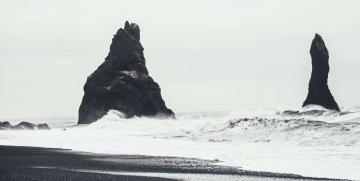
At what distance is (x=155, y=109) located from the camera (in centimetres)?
9294

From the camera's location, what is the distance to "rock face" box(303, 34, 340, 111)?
85500mm

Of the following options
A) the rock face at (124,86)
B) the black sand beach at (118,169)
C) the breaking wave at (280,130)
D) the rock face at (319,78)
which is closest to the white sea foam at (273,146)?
the breaking wave at (280,130)

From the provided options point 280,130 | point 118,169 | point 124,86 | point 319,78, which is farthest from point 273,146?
point 124,86

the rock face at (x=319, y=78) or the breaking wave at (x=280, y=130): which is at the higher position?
the rock face at (x=319, y=78)

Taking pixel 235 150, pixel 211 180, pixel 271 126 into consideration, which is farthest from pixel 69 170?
pixel 271 126

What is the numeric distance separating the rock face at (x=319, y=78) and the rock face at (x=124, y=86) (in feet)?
79.3

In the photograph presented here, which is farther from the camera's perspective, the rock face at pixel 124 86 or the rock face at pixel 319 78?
the rock face at pixel 124 86

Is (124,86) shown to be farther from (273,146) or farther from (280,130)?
(273,146)

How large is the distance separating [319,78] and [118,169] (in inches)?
2618

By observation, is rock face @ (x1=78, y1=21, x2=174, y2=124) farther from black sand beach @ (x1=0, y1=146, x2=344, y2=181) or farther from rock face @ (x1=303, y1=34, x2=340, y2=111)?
black sand beach @ (x1=0, y1=146, x2=344, y2=181)

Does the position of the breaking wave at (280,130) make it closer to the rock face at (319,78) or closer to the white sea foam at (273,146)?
the white sea foam at (273,146)

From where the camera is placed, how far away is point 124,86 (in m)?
93.2

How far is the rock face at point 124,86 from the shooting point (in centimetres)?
9256

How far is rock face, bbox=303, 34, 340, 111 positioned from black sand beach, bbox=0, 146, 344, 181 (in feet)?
184
